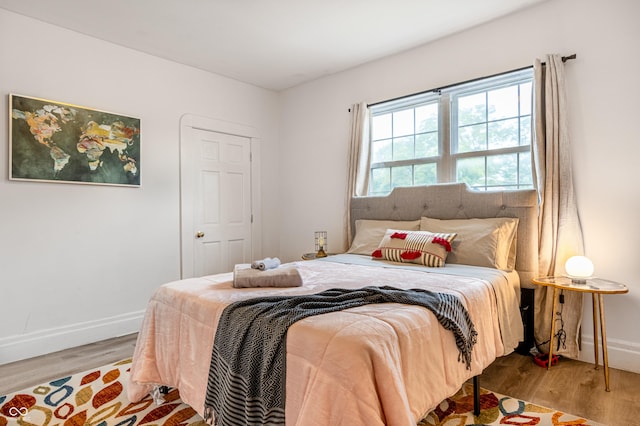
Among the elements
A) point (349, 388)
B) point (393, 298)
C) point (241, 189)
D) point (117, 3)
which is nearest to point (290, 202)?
point (241, 189)

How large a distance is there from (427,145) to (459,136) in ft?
1.02

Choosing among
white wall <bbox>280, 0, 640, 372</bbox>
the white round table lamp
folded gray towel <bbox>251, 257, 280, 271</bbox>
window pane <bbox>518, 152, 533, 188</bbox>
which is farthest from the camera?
window pane <bbox>518, 152, 533, 188</bbox>

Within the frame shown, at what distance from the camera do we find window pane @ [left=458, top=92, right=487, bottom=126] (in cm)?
322

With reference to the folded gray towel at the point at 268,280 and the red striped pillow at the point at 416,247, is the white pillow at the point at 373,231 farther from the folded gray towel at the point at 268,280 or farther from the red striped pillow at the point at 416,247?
the folded gray towel at the point at 268,280

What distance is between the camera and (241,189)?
442 centimetres

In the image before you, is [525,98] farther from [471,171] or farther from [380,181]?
[380,181]

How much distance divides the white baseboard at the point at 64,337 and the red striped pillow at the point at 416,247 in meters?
2.37

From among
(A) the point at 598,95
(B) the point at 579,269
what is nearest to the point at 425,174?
(A) the point at 598,95

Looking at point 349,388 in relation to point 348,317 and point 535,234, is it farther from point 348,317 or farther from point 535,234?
→ point 535,234

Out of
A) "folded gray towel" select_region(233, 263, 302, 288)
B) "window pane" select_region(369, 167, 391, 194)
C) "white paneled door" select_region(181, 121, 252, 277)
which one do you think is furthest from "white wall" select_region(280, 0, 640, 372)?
"white paneled door" select_region(181, 121, 252, 277)

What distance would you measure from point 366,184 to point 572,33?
205 cm

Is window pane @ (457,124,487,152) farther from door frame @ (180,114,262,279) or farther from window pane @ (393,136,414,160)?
door frame @ (180,114,262,279)

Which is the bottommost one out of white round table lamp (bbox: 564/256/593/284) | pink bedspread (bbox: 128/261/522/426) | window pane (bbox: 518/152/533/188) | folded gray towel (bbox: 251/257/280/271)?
pink bedspread (bbox: 128/261/522/426)

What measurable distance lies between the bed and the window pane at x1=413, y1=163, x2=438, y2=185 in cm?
27
